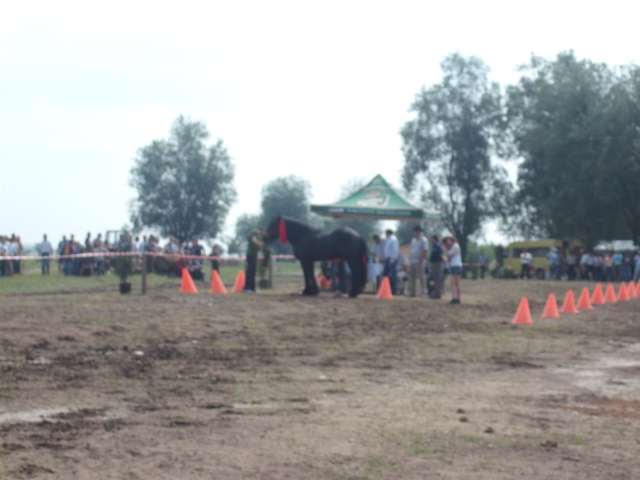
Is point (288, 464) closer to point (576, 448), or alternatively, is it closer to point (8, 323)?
point (576, 448)

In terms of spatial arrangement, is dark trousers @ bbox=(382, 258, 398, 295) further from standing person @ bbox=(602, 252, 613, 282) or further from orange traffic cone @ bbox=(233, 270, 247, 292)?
standing person @ bbox=(602, 252, 613, 282)

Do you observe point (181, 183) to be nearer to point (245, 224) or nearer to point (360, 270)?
point (245, 224)

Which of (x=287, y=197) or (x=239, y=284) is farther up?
(x=287, y=197)

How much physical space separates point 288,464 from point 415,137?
6250cm

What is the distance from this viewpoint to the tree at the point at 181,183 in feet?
277

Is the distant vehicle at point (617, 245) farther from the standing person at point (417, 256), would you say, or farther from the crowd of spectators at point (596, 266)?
the standing person at point (417, 256)

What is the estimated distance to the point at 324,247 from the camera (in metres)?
21.0

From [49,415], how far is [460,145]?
200 feet

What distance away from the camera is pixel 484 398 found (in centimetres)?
777

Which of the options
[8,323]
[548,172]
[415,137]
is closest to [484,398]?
[8,323]

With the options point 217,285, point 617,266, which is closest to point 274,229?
point 217,285

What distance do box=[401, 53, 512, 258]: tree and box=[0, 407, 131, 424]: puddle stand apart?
59887 mm

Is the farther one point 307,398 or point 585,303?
point 585,303

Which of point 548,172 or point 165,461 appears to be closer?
point 165,461
